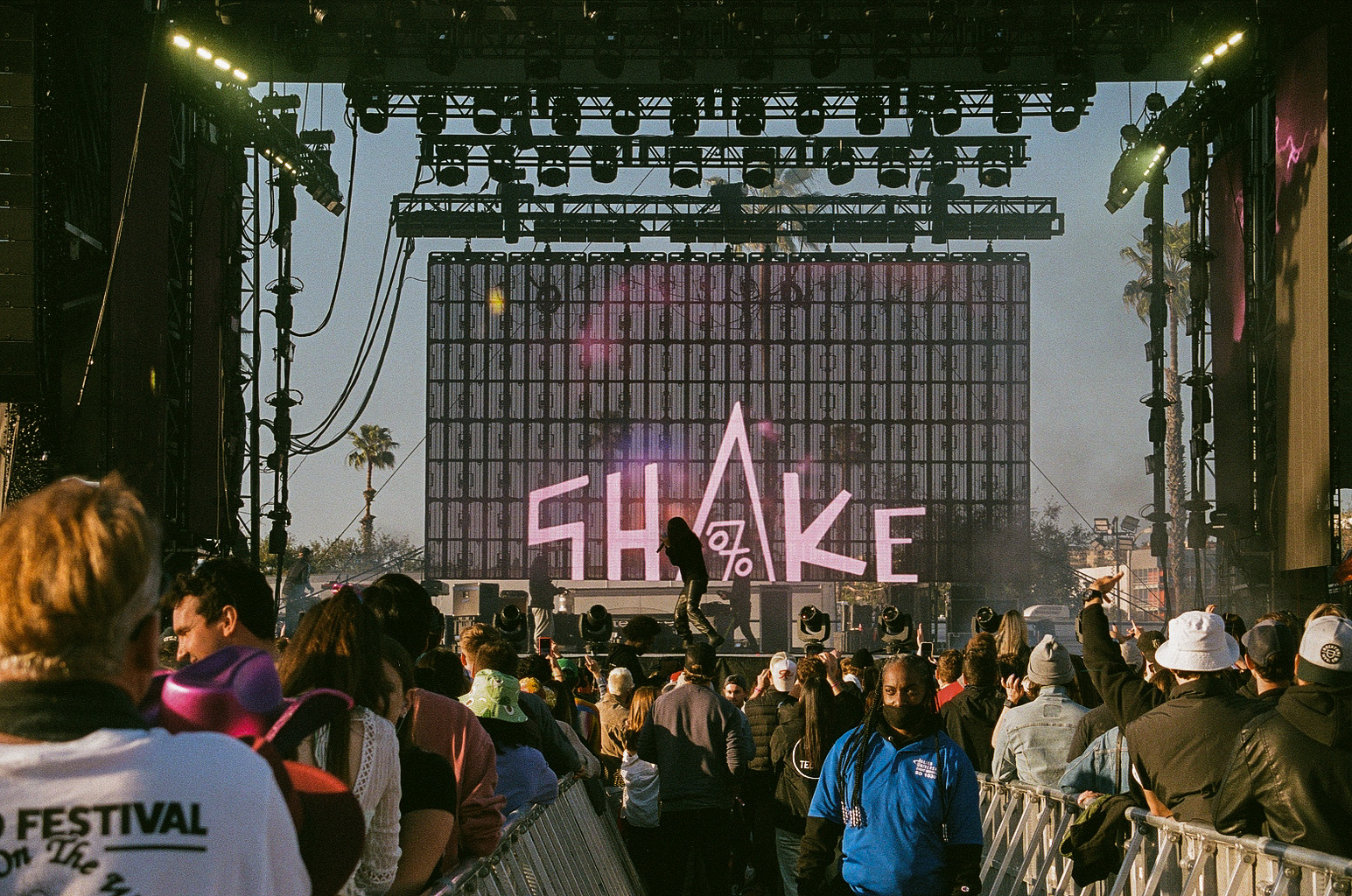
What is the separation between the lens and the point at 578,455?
38031 mm

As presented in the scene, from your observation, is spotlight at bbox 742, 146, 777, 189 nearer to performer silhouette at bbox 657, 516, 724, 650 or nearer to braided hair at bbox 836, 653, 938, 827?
performer silhouette at bbox 657, 516, 724, 650

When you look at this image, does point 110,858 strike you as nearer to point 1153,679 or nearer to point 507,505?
point 1153,679

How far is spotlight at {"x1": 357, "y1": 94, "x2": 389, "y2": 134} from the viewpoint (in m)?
18.1

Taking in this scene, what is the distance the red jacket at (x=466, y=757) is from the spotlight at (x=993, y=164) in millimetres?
20810

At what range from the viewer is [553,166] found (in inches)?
909

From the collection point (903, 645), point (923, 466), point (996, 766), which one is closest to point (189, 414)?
point (903, 645)

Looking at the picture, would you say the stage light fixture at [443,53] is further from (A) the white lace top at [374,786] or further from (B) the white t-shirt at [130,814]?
(B) the white t-shirt at [130,814]

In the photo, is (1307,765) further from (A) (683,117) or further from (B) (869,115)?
(A) (683,117)

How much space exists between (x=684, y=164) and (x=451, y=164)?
12.0ft

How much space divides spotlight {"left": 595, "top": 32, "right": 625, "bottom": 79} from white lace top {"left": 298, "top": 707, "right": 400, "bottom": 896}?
14.6 m

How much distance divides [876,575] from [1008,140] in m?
12.9

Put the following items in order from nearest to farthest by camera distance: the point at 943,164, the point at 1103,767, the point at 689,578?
the point at 1103,767
the point at 689,578
the point at 943,164

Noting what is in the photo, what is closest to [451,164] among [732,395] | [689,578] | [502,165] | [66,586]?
[502,165]

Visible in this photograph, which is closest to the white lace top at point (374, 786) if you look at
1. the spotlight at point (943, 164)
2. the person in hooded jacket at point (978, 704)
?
the person in hooded jacket at point (978, 704)
